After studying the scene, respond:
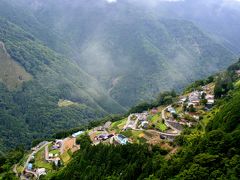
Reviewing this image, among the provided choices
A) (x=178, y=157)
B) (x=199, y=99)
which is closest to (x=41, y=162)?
Answer: (x=199, y=99)

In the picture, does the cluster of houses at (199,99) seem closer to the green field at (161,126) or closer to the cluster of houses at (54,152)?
the green field at (161,126)

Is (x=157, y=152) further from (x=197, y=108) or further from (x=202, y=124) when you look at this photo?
(x=197, y=108)

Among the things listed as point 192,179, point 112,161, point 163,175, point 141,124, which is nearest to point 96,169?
point 112,161

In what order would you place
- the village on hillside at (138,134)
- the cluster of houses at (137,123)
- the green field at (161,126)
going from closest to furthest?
the village on hillside at (138,134) → the green field at (161,126) → the cluster of houses at (137,123)

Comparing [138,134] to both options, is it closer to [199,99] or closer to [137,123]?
[137,123]

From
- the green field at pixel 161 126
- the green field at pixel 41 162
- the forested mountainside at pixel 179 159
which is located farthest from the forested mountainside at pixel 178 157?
the green field at pixel 161 126

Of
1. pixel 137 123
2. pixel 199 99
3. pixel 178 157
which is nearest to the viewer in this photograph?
pixel 178 157
